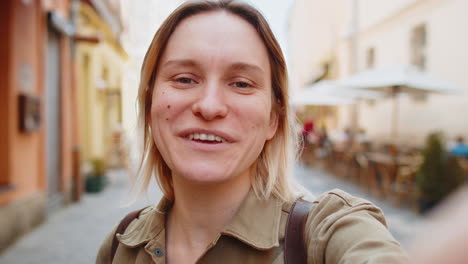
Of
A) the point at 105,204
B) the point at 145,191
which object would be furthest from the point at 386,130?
the point at 145,191

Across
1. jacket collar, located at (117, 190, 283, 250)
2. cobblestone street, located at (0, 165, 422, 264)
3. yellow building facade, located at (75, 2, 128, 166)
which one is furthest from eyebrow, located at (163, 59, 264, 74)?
yellow building facade, located at (75, 2, 128, 166)

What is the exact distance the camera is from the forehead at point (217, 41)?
4.22ft

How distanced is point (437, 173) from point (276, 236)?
6204 mm

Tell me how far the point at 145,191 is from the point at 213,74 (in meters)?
0.70

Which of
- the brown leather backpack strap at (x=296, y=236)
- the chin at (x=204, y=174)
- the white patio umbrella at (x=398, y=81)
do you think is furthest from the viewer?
the white patio umbrella at (x=398, y=81)

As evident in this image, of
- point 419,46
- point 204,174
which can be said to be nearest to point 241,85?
point 204,174

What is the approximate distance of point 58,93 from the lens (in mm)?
7566

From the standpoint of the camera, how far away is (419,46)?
44.4 feet

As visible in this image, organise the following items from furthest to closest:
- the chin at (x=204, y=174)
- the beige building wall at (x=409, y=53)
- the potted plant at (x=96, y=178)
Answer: the beige building wall at (x=409, y=53), the potted plant at (x=96, y=178), the chin at (x=204, y=174)

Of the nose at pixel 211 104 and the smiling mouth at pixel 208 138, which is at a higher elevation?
the nose at pixel 211 104

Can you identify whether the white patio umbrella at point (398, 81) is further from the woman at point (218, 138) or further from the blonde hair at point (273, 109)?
the woman at point (218, 138)

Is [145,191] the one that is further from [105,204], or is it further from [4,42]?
[105,204]

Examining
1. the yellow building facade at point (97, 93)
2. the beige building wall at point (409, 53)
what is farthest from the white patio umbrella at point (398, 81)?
the yellow building facade at point (97, 93)

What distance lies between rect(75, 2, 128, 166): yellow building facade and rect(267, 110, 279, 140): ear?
8.47m
